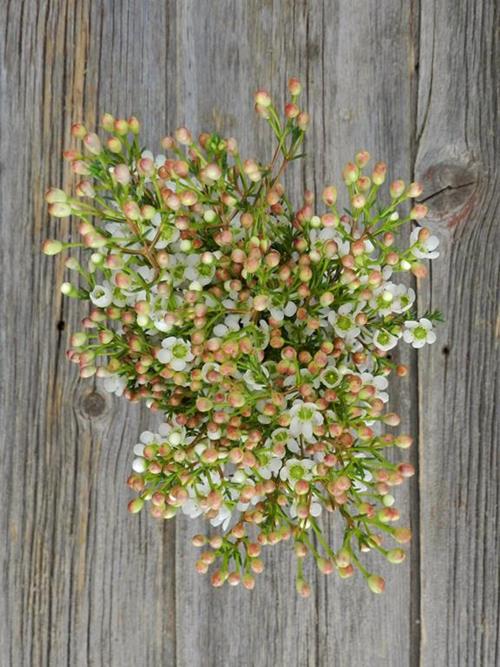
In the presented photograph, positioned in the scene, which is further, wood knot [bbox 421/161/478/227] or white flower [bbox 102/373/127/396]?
wood knot [bbox 421/161/478/227]

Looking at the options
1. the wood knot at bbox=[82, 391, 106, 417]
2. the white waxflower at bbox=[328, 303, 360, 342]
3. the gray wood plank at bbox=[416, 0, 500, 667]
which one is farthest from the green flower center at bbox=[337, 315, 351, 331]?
the wood knot at bbox=[82, 391, 106, 417]

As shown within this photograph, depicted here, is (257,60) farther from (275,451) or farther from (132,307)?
(275,451)

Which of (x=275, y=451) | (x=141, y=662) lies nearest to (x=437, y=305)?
(x=275, y=451)

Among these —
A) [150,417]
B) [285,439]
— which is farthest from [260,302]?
[150,417]

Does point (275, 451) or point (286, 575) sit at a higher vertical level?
point (275, 451)

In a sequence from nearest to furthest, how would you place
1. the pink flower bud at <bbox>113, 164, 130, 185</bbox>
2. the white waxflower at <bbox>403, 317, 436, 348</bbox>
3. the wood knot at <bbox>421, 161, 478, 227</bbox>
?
the pink flower bud at <bbox>113, 164, 130, 185</bbox> < the white waxflower at <bbox>403, 317, 436, 348</bbox> < the wood knot at <bbox>421, 161, 478, 227</bbox>

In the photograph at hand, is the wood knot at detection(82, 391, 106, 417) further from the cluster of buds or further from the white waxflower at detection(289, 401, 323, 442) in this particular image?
the white waxflower at detection(289, 401, 323, 442)

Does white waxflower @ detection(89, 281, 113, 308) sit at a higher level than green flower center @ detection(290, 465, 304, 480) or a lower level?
higher
